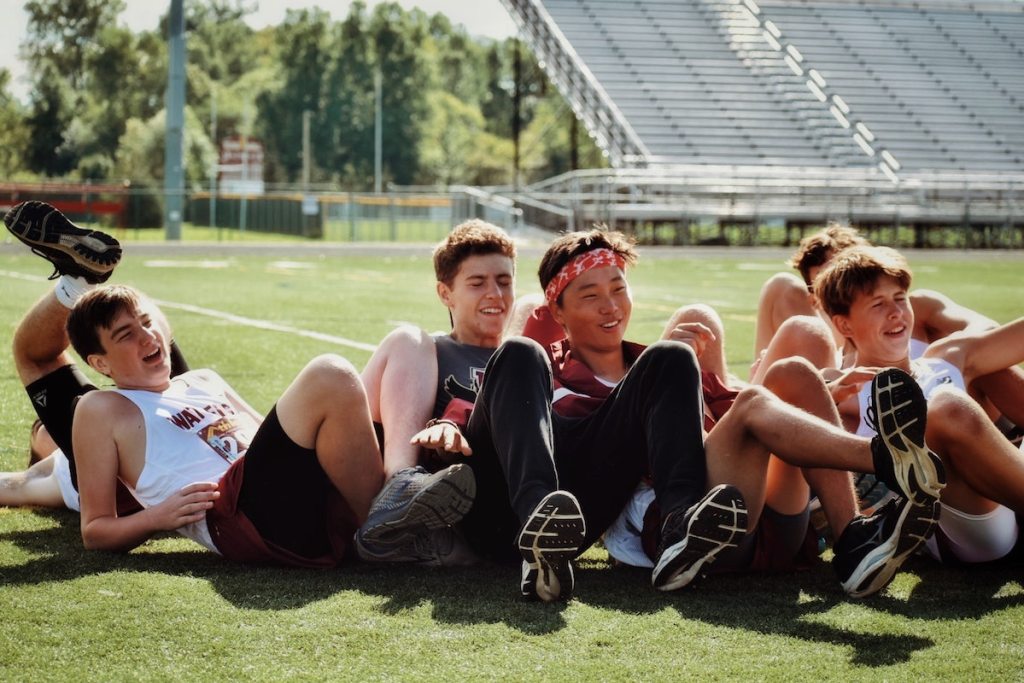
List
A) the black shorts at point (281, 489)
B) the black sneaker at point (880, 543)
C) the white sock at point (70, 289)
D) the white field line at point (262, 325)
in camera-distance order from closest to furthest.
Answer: the black sneaker at point (880, 543) < the black shorts at point (281, 489) < the white sock at point (70, 289) < the white field line at point (262, 325)

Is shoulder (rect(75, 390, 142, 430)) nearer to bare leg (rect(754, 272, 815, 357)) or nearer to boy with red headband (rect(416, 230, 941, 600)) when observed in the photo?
boy with red headband (rect(416, 230, 941, 600))

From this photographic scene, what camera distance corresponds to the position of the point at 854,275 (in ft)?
14.3

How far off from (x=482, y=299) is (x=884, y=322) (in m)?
1.25

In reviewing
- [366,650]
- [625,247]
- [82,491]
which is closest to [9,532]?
[82,491]

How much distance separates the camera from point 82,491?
392 cm

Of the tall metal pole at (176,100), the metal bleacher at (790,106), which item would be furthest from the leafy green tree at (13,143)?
the tall metal pole at (176,100)

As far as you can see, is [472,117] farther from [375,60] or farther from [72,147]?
[72,147]

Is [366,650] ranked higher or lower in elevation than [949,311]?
lower

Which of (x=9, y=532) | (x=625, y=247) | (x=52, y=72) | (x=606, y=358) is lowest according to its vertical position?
(x=9, y=532)

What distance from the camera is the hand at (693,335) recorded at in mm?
4379

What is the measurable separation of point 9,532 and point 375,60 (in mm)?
74051

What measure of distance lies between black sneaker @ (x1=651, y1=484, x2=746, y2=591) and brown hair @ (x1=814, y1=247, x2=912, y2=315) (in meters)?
1.20

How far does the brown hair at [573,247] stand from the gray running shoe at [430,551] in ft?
2.77

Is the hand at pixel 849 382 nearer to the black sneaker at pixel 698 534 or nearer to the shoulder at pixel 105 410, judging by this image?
the black sneaker at pixel 698 534
